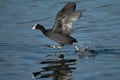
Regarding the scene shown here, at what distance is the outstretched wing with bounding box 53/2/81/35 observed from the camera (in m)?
12.8

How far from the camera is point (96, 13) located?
17.8 metres

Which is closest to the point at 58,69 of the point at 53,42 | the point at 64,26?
the point at 64,26

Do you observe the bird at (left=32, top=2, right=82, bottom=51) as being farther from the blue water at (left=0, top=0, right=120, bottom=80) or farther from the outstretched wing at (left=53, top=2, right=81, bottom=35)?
the blue water at (left=0, top=0, right=120, bottom=80)

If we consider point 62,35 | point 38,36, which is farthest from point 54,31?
point 38,36

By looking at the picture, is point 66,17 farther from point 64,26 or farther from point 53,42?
point 53,42

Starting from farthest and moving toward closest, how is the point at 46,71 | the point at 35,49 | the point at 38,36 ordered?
the point at 38,36 → the point at 35,49 → the point at 46,71

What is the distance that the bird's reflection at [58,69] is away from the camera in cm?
1096

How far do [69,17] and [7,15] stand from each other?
567cm

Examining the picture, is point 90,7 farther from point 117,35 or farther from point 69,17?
point 69,17

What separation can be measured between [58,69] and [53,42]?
118 inches

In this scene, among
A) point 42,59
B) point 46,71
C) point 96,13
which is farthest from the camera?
point 96,13

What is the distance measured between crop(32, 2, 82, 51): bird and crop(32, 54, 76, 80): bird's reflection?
0.54 m

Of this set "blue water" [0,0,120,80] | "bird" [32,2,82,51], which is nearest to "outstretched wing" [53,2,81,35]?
"bird" [32,2,82,51]

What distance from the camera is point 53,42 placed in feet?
47.6
